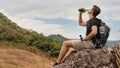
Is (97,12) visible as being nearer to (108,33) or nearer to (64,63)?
(108,33)

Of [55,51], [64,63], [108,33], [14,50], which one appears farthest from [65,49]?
[55,51]

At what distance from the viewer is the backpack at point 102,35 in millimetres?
13555

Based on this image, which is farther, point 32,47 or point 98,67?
point 32,47

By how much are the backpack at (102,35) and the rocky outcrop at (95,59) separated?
0.18 m

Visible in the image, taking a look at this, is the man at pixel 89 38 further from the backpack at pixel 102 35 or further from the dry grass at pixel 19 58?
the dry grass at pixel 19 58

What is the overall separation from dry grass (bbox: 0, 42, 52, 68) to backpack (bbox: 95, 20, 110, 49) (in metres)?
18.7

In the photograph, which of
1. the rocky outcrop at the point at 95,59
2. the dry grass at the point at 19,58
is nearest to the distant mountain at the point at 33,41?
the dry grass at the point at 19,58

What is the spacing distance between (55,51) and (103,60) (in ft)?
99.8

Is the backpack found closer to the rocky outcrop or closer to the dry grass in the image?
the rocky outcrop

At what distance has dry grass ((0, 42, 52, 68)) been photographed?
3434cm

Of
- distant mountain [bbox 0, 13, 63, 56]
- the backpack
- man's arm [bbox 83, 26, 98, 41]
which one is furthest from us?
distant mountain [bbox 0, 13, 63, 56]

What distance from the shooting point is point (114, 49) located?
1357 cm

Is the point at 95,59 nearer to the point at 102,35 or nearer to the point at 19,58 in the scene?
the point at 102,35

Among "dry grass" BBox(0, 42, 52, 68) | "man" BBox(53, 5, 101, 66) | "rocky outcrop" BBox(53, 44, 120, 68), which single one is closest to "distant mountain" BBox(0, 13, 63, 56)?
"dry grass" BBox(0, 42, 52, 68)
